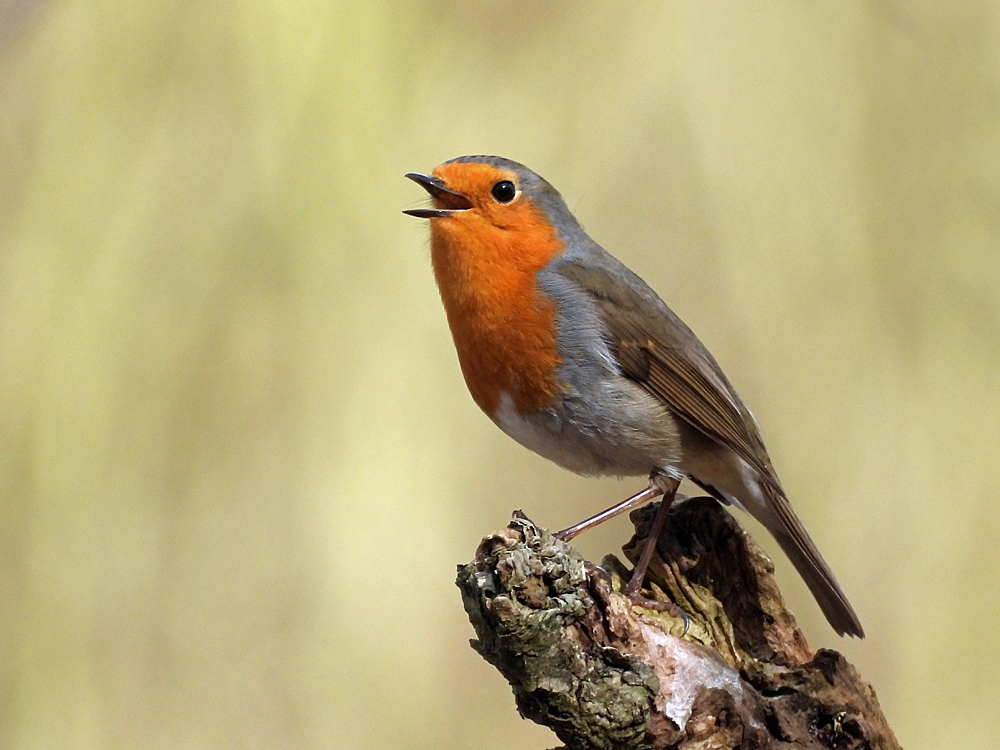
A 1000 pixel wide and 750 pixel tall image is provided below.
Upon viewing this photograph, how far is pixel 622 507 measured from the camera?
2883mm

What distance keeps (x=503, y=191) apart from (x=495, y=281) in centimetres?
33

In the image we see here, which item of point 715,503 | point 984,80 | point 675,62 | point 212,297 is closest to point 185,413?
point 212,297

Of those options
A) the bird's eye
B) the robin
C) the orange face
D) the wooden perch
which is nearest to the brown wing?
the robin

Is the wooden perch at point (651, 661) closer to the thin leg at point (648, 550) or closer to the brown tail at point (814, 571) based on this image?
the thin leg at point (648, 550)

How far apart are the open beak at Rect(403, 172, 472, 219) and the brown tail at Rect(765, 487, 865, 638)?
1.19 m

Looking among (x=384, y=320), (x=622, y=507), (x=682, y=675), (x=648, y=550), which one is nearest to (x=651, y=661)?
(x=682, y=675)

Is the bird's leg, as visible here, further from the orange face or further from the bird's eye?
the bird's eye

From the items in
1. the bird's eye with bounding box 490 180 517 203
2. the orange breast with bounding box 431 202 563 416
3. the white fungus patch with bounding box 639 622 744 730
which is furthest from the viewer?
the bird's eye with bounding box 490 180 517 203

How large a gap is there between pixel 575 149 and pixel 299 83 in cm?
87

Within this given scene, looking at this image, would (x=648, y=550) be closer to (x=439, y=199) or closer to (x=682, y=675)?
(x=682, y=675)

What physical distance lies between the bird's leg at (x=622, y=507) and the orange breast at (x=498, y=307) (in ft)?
1.10

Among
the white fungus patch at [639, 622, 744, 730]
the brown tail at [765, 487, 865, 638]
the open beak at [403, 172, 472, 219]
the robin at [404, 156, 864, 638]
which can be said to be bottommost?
the white fungus patch at [639, 622, 744, 730]

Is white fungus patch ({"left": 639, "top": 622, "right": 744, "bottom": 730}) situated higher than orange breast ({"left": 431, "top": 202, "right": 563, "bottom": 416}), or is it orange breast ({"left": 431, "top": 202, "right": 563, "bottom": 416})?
orange breast ({"left": 431, "top": 202, "right": 563, "bottom": 416})

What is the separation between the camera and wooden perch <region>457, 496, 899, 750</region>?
2.07 metres
